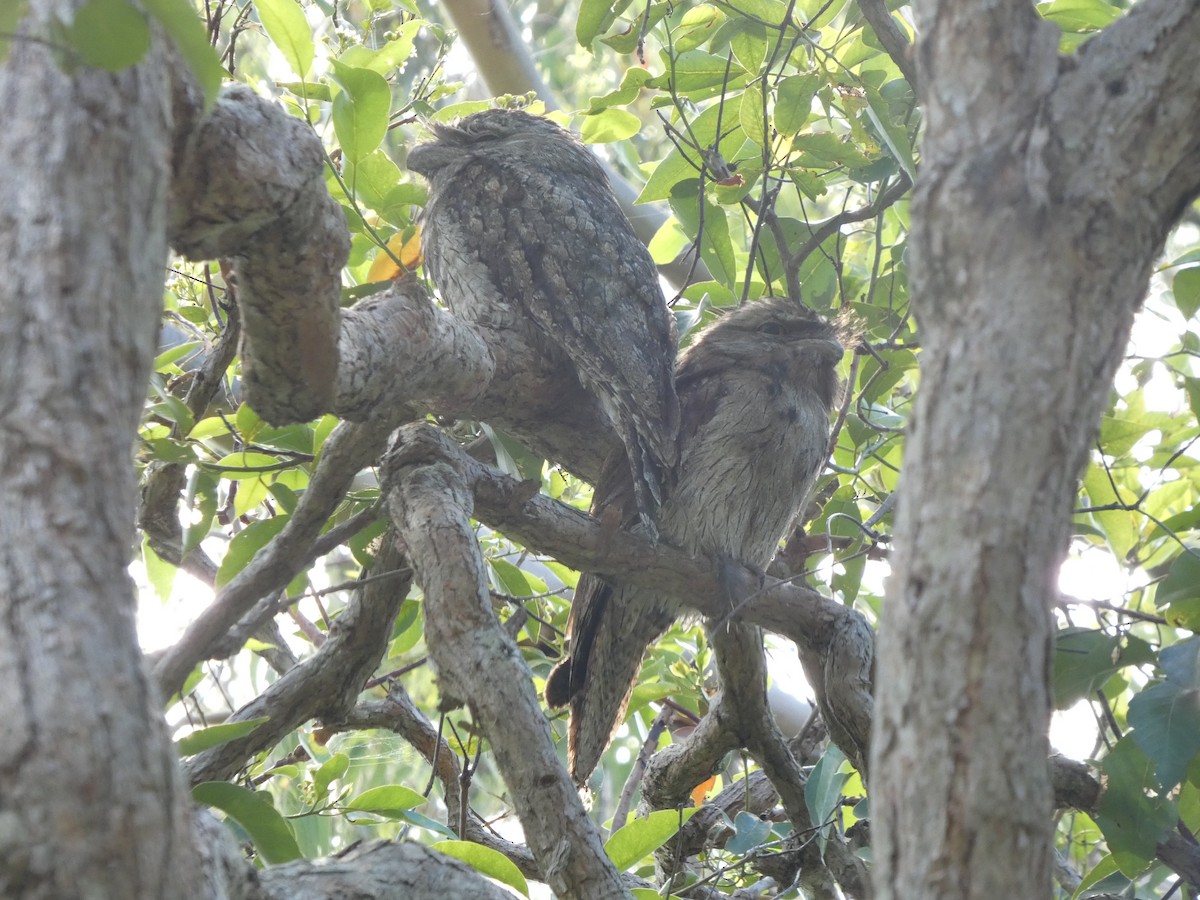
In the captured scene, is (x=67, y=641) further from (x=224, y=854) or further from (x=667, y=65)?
(x=667, y=65)

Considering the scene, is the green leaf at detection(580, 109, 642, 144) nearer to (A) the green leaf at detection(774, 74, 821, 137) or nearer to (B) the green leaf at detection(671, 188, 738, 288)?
(B) the green leaf at detection(671, 188, 738, 288)

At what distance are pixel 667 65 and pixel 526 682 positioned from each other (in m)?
1.65

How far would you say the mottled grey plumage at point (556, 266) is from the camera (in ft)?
9.11

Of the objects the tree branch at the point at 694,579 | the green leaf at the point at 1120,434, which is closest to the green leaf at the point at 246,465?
the tree branch at the point at 694,579

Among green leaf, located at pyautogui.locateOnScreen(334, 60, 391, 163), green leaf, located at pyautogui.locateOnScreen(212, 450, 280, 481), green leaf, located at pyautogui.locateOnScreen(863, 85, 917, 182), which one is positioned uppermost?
green leaf, located at pyautogui.locateOnScreen(863, 85, 917, 182)

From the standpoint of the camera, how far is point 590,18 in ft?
8.11

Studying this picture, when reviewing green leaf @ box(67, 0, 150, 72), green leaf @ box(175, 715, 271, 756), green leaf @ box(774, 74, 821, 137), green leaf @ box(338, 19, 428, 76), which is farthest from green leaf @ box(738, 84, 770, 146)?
green leaf @ box(67, 0, 150, 72)

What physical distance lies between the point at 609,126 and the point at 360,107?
0.97m

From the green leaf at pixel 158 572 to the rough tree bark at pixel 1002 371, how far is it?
224cm

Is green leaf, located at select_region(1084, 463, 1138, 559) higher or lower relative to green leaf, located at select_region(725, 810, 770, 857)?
higher

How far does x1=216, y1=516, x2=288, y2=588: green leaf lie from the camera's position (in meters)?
2.43

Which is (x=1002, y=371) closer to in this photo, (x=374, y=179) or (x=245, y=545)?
(x=374, y=179)

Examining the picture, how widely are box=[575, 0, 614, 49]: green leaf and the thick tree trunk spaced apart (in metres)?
1.70

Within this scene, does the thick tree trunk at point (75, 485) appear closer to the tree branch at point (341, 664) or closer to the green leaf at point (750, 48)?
the tree branch at point (341, 664)
